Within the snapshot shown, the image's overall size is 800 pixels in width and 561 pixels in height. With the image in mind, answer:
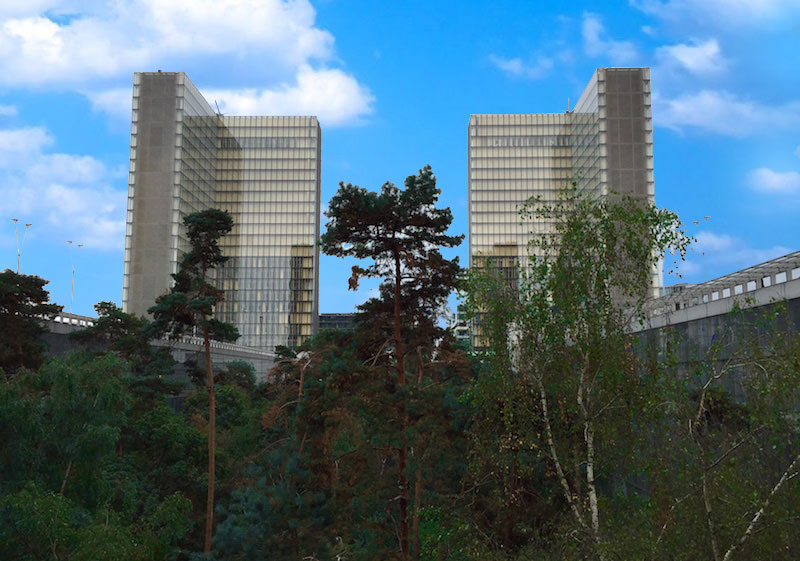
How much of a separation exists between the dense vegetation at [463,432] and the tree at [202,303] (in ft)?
0.70

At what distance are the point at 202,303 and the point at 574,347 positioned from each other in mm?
20834

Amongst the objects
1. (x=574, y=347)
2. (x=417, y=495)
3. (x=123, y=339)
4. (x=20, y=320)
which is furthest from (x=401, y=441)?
(x=123, y=339)

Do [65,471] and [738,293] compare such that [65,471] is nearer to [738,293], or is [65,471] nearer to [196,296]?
[196,296]

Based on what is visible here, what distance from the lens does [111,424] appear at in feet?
103

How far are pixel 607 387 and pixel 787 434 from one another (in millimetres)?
4231

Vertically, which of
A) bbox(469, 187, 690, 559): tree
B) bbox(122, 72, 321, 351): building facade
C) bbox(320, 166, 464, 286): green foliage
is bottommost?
bbox(469, 187, 690, 559): tree

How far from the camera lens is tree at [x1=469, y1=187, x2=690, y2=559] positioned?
56.8 ft

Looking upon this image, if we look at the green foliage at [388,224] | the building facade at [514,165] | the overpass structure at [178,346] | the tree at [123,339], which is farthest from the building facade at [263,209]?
the green foliage at [388,224]

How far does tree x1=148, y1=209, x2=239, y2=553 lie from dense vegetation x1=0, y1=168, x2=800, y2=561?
0.70ft

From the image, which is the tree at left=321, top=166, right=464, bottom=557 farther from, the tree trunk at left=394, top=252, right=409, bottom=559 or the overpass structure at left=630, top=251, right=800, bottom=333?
the overpass structure at left=630, top=251, right=800, bottom=333

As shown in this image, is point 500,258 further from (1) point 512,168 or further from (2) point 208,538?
(2) point 208,538

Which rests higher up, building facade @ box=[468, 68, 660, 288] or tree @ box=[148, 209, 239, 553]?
building facade @ box=[468, 68, 660, 288]

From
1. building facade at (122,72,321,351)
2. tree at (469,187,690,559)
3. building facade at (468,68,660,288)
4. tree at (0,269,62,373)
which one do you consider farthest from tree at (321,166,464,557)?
building facade at (122,72,321,351)

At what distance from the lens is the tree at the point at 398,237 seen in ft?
85.9
